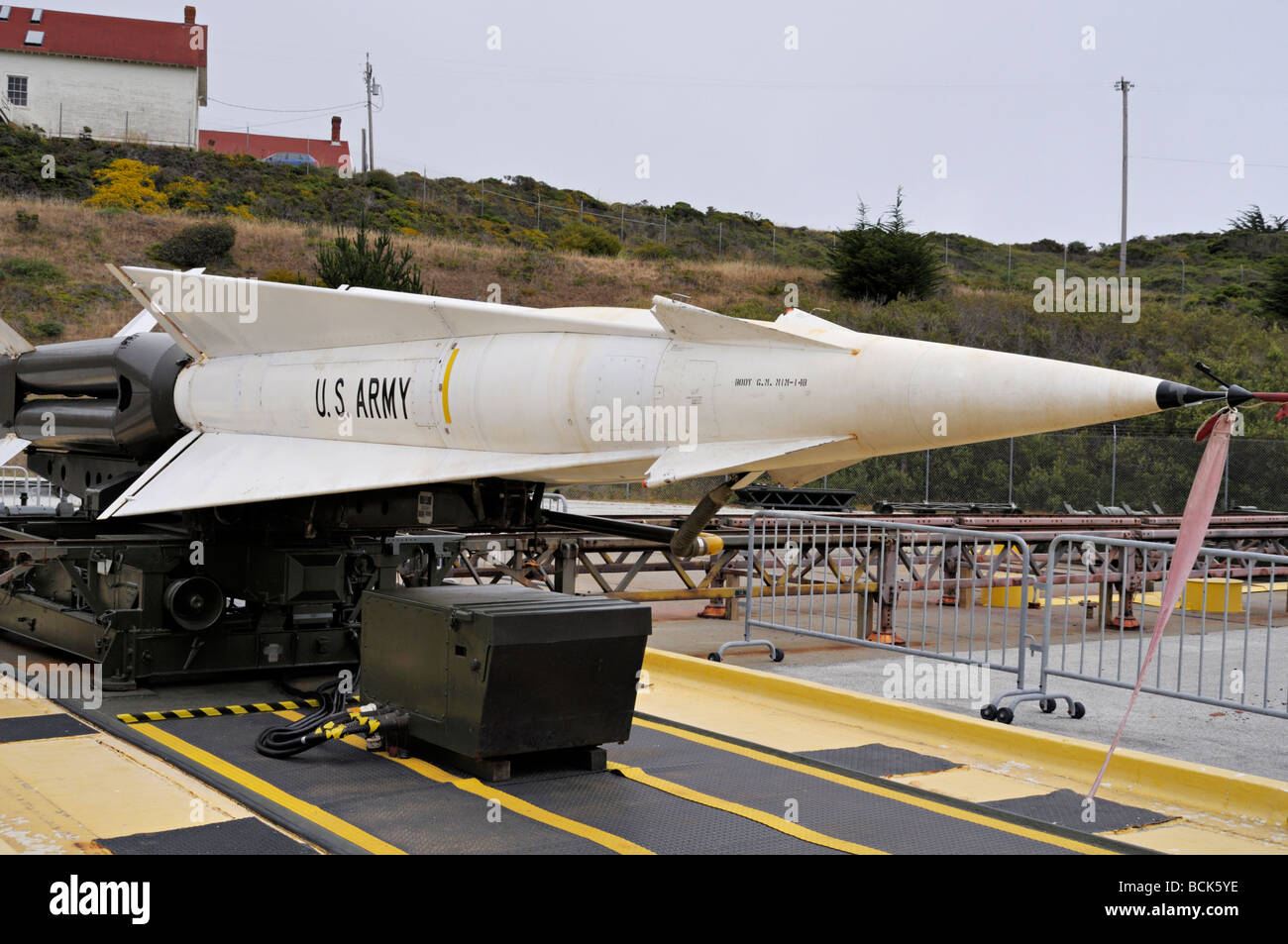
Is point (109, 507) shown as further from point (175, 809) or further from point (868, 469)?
point (868, 469)

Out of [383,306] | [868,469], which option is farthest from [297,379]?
[868,469]

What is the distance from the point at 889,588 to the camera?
1066 centimetres

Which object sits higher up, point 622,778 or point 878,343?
point 878,343

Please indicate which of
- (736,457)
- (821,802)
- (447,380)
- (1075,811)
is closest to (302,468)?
(447,380)

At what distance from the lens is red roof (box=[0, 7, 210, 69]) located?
51.3 meters

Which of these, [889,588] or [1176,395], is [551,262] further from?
[1176,395]

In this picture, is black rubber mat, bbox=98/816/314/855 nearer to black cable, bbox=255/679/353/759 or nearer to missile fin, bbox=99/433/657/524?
black cable, bbox=255/679/353/759

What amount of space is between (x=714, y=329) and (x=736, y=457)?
0.61m

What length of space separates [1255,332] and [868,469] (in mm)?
15087

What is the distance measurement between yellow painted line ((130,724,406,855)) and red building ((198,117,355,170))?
180 feet

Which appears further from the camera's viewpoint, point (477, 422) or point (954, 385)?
point (477, 422)

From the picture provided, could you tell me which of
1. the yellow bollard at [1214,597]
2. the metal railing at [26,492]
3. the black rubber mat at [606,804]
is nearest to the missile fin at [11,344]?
the metal railing at [26,492]

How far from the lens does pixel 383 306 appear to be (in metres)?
6.54

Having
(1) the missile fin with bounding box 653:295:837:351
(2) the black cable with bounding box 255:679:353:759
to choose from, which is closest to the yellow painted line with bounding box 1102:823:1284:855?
(1) the missile fin with bounding box 653:295:837:351
